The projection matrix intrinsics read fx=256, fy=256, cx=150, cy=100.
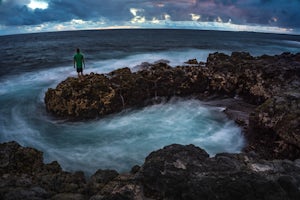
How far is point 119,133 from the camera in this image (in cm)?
930

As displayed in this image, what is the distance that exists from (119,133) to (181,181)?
5.13m

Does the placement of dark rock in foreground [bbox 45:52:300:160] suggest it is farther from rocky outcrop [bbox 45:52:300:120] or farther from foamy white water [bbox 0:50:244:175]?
foamy white water [bbox 0:50:244:175]

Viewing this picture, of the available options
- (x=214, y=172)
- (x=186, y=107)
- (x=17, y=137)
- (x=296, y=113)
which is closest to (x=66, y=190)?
(x=214, y=172)

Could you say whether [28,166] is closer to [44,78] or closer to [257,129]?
[257,129]

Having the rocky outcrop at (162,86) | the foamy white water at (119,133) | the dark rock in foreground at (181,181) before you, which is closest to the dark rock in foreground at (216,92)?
the rocky outcrop at (162,86)

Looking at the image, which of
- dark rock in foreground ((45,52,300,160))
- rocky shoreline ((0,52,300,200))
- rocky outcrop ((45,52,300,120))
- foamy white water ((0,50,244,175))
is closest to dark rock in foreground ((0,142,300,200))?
rocky shoreline ((0,52,300,200))

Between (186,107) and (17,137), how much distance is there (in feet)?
22.6

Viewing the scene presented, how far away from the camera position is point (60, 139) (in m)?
9.02

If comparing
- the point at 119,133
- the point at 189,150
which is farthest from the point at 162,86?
the point at 189,150

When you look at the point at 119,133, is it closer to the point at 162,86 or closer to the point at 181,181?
the point at 162,86

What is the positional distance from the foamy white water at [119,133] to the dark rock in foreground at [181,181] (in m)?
2.33

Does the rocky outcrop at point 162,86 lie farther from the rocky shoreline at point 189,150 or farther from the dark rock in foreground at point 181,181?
the dark rock in foreground at point 181,181

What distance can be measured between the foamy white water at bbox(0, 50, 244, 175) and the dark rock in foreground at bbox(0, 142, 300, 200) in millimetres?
2332

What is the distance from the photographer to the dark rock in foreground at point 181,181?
4.22m
